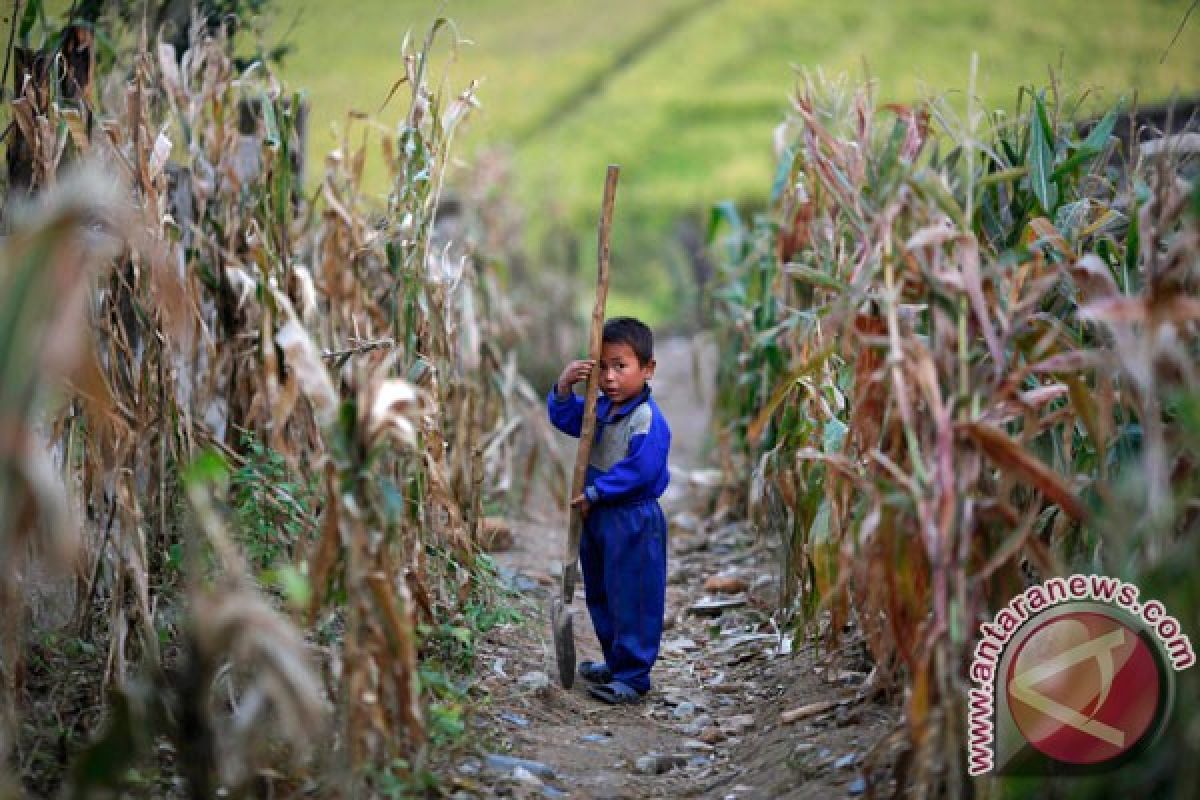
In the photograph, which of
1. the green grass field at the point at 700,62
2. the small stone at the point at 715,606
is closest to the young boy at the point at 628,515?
the small stone at the point at 715,606

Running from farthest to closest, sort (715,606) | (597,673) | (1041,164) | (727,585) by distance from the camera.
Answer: (727,585), (715,606), (597,673), (1041,164)

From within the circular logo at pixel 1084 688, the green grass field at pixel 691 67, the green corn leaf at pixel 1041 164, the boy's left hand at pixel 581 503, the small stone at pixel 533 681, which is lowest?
the small stone at pixel 533 681

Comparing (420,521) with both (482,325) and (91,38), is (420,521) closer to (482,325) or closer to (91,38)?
(91,38)

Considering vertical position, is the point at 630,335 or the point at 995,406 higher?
the point at 630,335

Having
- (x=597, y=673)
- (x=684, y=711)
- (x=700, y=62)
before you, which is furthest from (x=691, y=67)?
(x=684, y=711)

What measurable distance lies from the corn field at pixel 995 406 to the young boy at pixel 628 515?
20.1 inches

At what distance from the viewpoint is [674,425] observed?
7.76 metres

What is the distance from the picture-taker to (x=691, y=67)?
17.7 metres

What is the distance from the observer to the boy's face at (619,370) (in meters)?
3.40

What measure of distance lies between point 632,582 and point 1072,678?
135 cm

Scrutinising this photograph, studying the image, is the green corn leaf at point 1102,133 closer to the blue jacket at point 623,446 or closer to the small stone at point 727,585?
the blue jacket at point 623,446

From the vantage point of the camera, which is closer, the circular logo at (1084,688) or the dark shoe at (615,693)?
the circular logo at (1084,688)

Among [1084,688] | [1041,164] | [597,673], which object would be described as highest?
[1041,164]

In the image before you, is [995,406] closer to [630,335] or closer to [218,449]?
[630,335]
